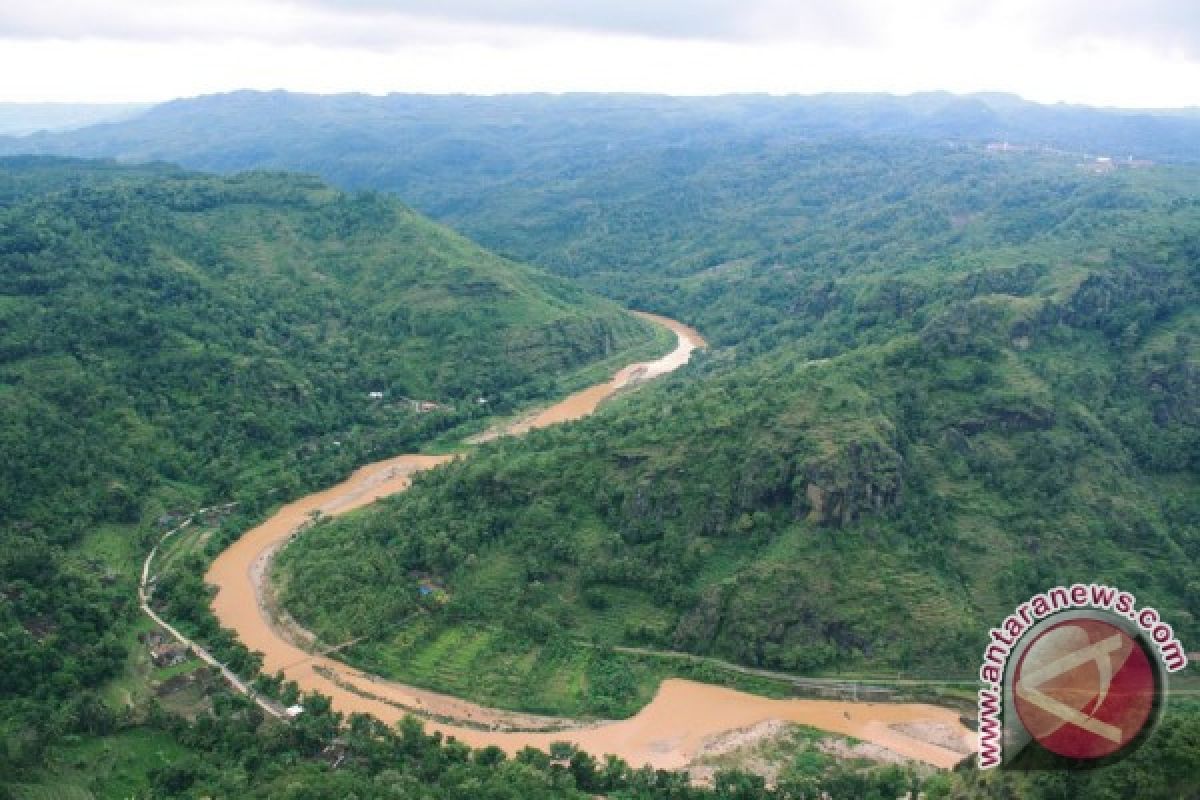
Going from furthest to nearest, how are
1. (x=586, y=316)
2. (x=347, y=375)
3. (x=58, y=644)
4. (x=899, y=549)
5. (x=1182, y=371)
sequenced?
(x=586, y=316), (x=347, y=375), (x=1182, y=371), (x=899, y=549), (x=58, y=644)

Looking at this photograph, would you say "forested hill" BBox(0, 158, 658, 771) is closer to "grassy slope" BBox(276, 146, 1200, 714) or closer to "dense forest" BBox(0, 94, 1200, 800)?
"dense forest" BBox(0, 94, 1200, 800)

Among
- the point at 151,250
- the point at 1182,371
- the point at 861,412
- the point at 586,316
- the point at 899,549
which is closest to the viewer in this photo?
the point at 899,549

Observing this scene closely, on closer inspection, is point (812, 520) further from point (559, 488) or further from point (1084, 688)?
point (1084, 688)

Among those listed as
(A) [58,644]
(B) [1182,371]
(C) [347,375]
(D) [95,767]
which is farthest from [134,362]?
(B) [1182,371]

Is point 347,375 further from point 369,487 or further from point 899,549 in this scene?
point 899,549

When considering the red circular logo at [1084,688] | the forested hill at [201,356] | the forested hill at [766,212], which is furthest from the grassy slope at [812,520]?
the forested hill at [766,212]

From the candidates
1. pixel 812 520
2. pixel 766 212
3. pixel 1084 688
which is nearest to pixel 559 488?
pixel 812 520

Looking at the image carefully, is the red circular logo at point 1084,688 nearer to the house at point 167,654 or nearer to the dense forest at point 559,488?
the dense forest at point 559,488
